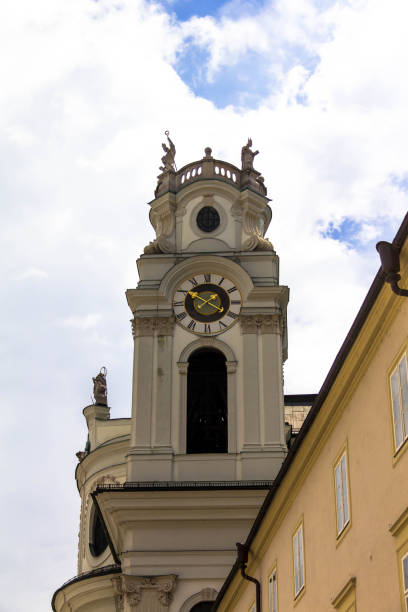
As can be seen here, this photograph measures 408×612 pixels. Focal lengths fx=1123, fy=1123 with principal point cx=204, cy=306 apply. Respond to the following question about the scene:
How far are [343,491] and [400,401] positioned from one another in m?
2.69

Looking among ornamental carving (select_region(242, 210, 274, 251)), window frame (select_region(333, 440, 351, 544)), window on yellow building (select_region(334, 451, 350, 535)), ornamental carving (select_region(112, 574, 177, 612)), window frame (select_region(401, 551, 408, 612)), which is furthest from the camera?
ornamental carving (select_region(242, 210, 274, 251))

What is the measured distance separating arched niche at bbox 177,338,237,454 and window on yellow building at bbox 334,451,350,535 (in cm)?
1702

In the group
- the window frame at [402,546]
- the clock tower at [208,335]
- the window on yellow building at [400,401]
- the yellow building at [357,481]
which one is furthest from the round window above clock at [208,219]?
the window frame at [402,546]

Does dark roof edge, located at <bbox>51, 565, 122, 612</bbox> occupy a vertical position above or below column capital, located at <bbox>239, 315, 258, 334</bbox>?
below

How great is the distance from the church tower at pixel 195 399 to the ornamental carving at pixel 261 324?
3cm

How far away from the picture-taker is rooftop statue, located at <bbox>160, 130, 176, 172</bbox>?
126ft

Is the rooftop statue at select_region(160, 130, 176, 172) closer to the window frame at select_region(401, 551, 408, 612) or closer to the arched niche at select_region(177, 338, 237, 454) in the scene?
the arched niche at select_region(177, 338, 237, 454)

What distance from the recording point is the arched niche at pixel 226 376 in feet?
108

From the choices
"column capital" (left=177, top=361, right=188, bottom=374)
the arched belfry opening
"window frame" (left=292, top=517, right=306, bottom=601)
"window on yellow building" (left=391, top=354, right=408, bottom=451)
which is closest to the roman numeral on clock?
the arched belfry opening

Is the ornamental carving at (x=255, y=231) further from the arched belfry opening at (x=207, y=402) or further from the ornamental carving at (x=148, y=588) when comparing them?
the ornamental carving at (x=148, y=588)

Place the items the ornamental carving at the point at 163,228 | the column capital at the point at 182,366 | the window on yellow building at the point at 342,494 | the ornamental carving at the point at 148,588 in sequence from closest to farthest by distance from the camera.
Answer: the window on yellow building at the point at 342,494
the ornamental carving at the point at 148,588
the column capital at the point at 182,366
the ornamental carving at the point at 163,228

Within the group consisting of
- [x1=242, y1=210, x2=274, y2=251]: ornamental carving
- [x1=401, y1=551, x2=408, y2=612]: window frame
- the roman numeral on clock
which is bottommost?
[x1=401, y1=551, x2=408, y2=612]: window frame

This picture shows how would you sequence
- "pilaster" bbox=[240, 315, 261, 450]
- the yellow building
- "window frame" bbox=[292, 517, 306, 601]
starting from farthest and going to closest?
"pilaster" bbox=[240, 315, 261, 450], "window frame" bbox=[292, 517, 306, 601], the yellow building

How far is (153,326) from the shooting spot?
114 feet
